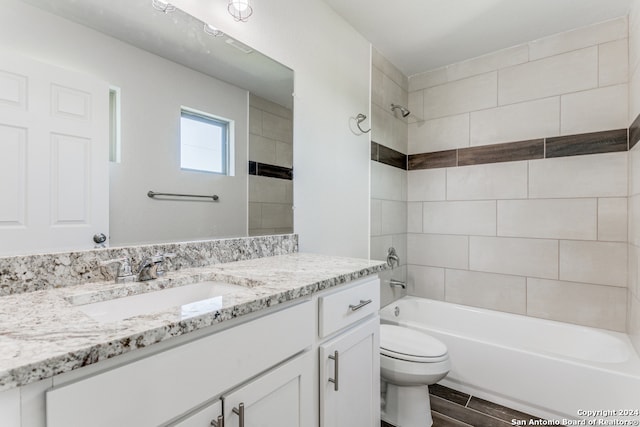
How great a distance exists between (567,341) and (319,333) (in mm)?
2065

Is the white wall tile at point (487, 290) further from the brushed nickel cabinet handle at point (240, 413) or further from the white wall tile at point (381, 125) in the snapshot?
the brushed nickel cabinet handle at point (240, 413)

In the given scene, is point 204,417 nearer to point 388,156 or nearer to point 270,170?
point 270,170

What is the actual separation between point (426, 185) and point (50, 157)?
2.62 m

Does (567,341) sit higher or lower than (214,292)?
lower

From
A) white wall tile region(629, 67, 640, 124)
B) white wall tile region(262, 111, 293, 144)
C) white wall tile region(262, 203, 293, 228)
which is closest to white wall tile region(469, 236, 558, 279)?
white wall tile region(629, 67, 640, 124)

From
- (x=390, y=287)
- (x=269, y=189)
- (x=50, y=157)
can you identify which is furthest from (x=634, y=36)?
(x=50, y=157)

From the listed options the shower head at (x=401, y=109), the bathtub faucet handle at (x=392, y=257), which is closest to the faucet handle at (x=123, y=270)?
the bathtub faucet handle at (x=392, y=257)

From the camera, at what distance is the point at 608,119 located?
84.8 inches

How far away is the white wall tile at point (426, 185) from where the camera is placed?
2830 mm

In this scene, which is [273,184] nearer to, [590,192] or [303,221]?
[303,221]

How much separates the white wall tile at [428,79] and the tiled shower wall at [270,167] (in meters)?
1.71

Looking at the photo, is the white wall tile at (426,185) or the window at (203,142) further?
the white wall tile at (426,185)

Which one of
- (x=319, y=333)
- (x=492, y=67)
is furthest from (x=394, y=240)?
(x=319, y=333)

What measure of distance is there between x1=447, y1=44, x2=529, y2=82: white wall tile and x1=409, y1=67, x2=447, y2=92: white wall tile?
5cm
